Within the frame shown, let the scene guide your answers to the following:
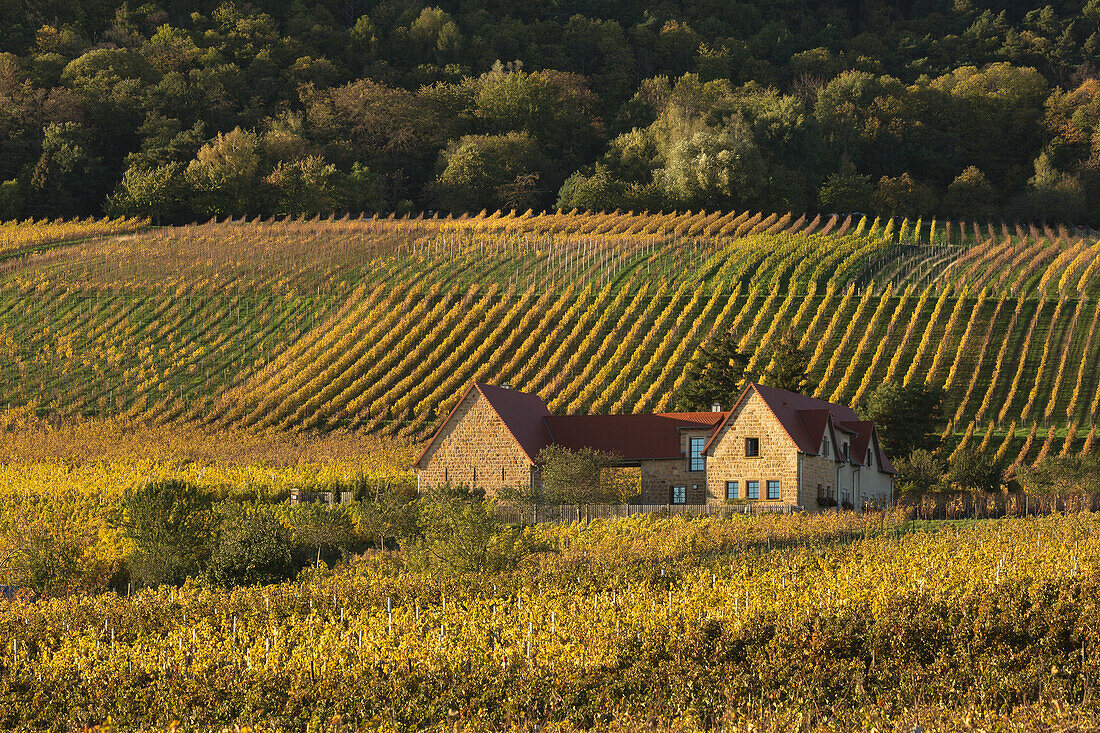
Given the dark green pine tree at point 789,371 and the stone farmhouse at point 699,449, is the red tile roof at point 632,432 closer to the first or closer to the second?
the stone farmhouse at point 699,449

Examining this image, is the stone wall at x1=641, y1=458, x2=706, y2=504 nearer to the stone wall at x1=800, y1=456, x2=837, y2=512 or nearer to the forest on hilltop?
the stone wall at x1=800, y1=456, x2=837, y2=512

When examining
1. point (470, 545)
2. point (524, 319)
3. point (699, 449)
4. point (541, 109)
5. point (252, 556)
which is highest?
point (541, 109)

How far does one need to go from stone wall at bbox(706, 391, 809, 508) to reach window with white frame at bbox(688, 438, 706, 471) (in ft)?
2.51

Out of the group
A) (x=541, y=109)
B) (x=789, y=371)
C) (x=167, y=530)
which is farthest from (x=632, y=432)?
(x=541, y=109)

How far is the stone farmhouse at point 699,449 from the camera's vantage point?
147 feet

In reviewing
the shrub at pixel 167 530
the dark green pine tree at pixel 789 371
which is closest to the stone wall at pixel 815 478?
the dark green pine tree at pixel 789 371

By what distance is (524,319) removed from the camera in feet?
231

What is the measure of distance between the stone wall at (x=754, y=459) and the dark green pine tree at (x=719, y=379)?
754 centimetres

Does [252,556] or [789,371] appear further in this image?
[789,371]

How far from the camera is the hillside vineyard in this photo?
60.9 meters

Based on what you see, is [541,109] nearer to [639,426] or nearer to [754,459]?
[639,426]

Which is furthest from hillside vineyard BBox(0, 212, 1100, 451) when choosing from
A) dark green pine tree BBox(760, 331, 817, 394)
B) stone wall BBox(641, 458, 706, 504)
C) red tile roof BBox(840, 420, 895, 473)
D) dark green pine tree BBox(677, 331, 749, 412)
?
stone wall BBox(641, 458, 706, 504)

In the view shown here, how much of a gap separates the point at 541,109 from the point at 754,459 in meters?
83.2

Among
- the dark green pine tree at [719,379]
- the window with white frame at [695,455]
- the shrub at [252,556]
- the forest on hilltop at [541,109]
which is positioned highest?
the forest on hilltop at [541,109]
